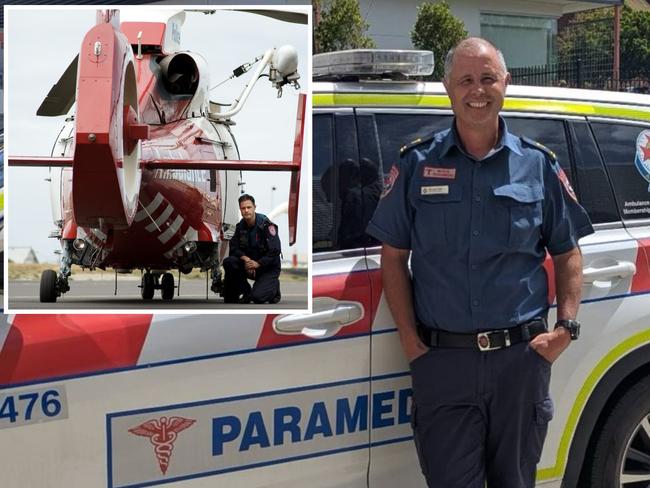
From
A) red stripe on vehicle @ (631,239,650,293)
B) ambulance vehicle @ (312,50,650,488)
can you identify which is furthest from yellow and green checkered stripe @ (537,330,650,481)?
red stripe on vehicle @ (631,239,650,293)

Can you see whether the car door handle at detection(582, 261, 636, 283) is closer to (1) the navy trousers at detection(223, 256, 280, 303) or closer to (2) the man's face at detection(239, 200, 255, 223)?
(1) the navy trousers at detection(223, 256, 280, 303)

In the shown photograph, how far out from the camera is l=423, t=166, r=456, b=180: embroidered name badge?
2859mm

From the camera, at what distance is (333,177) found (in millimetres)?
3021

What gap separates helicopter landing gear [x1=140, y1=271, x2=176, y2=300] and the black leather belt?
33.2 inches

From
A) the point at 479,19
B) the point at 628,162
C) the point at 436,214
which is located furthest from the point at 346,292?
the point at 479,19

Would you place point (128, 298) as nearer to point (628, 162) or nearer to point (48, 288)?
point (48, 288)

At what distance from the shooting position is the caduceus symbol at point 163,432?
104 inches

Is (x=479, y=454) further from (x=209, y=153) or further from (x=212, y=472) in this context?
(x=209, y=153)

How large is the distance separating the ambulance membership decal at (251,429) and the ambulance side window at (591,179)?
3.21 feet

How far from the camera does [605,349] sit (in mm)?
3244

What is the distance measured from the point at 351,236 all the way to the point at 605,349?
3.29 ft

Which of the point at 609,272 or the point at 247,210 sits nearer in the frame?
the point at 247,210

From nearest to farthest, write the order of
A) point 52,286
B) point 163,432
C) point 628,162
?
point 52,286 → point 163,432 → point 628,162

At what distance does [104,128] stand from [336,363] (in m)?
1.09
